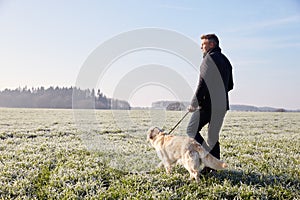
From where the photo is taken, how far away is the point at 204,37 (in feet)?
21.7

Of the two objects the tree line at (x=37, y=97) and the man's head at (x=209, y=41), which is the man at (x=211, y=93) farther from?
the tree line at (x=37, y=97)

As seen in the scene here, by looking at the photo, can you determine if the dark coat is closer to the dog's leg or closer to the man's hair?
the man's hair

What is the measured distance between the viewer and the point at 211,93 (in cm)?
635

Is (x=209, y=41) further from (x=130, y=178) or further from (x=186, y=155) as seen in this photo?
(x=130, y=178)

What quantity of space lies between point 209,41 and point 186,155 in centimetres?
289

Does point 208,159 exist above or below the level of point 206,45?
below

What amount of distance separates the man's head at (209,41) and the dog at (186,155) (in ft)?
7.65

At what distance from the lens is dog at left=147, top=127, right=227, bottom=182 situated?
236 inches

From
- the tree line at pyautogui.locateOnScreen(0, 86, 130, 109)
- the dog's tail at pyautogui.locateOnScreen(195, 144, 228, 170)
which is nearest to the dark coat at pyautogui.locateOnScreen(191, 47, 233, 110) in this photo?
the dog's tail at pyautogui.locateOnScreen(195, 144, 228, 170)

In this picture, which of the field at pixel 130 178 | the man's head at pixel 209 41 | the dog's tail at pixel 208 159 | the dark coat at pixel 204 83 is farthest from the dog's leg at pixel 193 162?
the man's head at pixel 209 41

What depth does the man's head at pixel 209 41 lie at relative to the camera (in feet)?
21.4

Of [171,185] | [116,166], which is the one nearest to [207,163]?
[171,185]

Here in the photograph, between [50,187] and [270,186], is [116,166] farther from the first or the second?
[270,186]

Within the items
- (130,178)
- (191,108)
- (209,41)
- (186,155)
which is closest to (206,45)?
(209,41)
